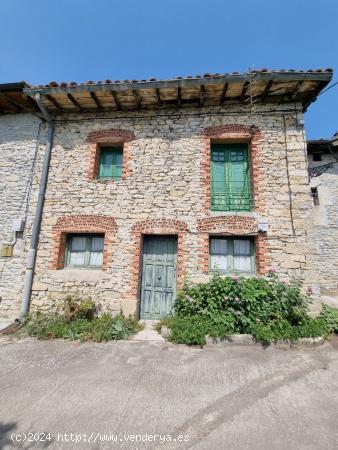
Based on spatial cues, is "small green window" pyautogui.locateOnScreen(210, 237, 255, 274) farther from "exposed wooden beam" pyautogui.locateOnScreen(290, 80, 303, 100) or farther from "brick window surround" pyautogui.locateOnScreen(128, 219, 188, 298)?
"exposed wooden beam" pyautogui.locateOnScreen(290, 80, 303, 100)

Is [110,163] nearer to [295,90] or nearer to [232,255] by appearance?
[232,255]

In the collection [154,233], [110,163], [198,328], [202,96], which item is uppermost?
[202,96]

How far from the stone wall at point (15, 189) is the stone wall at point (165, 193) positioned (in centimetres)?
56

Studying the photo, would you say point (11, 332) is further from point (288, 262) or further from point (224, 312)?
point (288, 262)

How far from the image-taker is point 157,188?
620 centimetres

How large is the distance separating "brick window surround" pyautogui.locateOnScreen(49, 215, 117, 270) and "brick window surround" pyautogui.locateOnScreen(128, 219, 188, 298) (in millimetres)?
655

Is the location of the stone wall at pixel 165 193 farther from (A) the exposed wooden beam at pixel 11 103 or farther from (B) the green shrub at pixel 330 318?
(A) the exposed wooden beam at pixel 11 103

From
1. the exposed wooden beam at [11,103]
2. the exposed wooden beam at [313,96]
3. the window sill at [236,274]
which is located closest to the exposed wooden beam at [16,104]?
the exposed wooden beam at [11,103]

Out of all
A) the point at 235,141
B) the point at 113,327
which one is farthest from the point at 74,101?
the point at 113,327

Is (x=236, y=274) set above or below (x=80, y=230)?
below

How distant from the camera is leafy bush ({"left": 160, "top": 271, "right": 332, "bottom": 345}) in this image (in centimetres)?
443

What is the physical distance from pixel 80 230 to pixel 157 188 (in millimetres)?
2405

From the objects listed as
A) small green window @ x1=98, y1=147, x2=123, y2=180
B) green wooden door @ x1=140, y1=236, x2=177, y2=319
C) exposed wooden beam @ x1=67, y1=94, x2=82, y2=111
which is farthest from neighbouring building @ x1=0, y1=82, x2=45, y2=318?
green wooden door @ x1=140, y1=236, x2=177, y2=319

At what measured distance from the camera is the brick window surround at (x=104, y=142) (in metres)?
6.53
